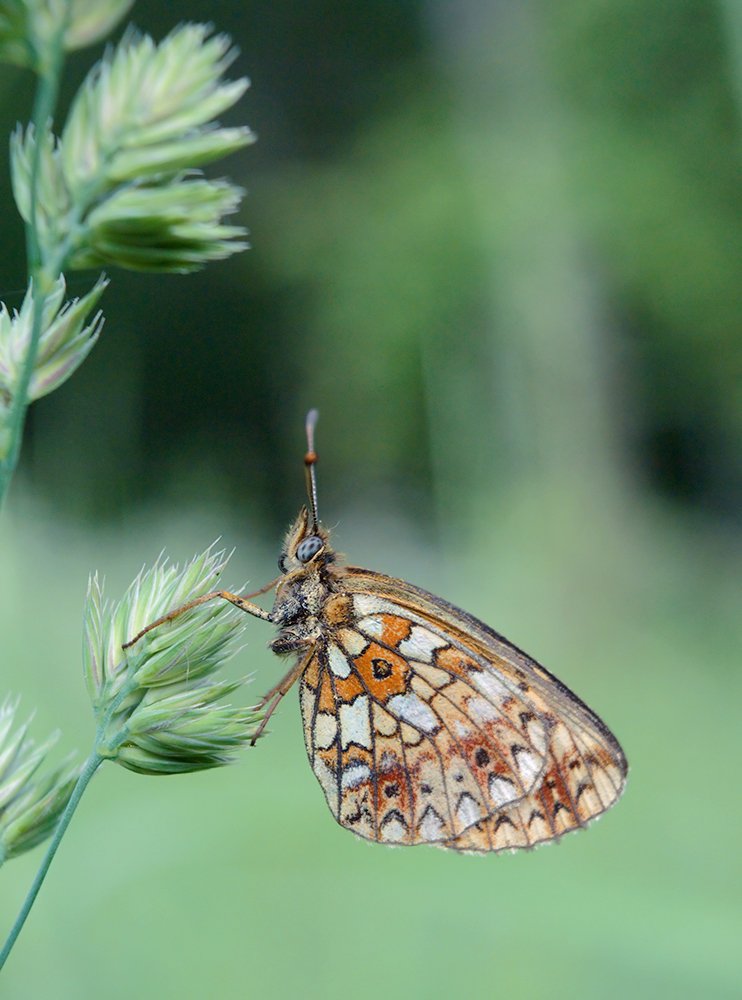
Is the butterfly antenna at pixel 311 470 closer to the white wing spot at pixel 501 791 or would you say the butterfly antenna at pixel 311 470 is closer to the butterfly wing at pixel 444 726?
the butterfly wing at pixel 444 726

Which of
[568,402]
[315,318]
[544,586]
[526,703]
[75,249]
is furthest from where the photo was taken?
[315,318]

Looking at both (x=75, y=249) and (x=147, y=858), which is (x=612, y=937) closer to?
(x=147, y=858)

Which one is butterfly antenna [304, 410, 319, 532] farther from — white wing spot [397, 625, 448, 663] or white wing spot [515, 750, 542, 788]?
white wing spot [515, 750, 542, 788]

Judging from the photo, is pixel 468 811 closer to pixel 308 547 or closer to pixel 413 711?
pixel 413 711

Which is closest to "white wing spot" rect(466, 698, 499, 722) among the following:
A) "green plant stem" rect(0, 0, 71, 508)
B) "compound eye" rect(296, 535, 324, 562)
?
"compound eye" rect(296, 535, 324, 562)

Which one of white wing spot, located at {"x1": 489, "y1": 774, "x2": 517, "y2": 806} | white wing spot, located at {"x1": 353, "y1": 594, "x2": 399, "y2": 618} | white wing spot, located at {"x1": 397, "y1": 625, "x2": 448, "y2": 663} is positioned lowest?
white wing spot, located at {"x1": 489, "y1": 774, "x2": 517, "y2": 806}

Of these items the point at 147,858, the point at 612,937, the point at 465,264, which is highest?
the point at 465,264

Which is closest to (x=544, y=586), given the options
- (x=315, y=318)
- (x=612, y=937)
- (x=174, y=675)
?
(x=612, y=937)
